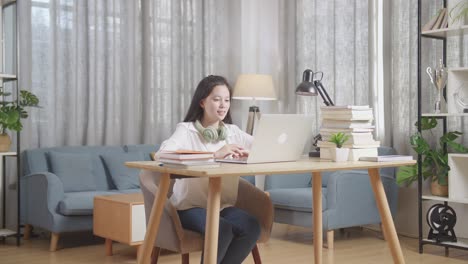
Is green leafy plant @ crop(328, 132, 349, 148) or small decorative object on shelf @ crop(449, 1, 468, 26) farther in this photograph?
small decorative object on shelf @ crop(449, 1, 468, 26)

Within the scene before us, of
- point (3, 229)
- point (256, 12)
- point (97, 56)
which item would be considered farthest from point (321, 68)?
point (3, 229)

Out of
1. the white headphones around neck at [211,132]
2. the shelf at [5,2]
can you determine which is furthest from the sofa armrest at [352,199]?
the shelf at [5,2]

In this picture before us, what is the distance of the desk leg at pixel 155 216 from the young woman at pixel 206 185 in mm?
172

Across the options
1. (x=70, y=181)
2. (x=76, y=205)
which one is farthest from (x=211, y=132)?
(x=70, y=181)

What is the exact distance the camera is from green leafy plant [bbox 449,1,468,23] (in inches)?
170

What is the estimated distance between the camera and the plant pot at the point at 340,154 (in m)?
2.86

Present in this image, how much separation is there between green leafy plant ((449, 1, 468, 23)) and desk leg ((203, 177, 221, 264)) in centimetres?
257

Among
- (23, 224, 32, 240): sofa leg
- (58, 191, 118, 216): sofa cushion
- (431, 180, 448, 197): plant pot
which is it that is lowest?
(23, 224, 32, 240): sofa leg

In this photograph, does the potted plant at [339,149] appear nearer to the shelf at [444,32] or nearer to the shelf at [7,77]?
the shelf at [444,32]

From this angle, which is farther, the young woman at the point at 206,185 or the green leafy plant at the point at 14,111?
the green leafy plant at the point at 14,111

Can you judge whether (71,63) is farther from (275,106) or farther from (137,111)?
(275,106)

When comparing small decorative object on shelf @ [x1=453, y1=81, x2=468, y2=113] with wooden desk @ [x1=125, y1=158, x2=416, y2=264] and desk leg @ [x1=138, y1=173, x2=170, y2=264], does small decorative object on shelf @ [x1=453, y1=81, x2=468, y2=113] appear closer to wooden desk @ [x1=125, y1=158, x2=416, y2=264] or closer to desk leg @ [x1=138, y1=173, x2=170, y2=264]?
wooden desk @ [x1=125, y1=158, x2=416, y2=264]

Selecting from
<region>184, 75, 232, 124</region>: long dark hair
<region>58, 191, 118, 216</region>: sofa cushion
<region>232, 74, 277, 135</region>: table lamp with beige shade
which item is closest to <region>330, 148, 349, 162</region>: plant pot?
<region>184, 75, 232, 124</region>: long dark hair

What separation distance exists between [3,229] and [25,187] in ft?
1.29
